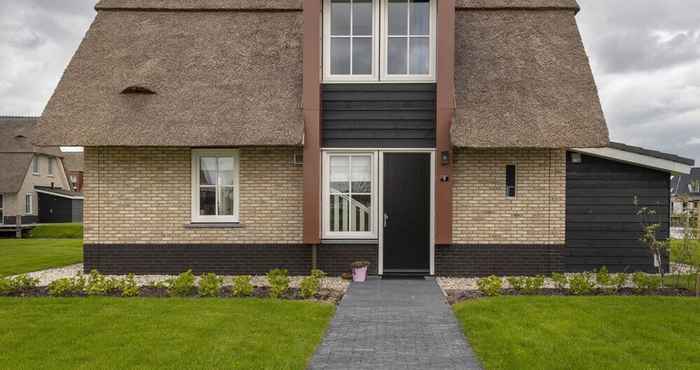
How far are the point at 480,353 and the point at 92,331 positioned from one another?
15.3ft

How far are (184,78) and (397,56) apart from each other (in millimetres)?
4480

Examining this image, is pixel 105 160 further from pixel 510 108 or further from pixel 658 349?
pixel 658 349

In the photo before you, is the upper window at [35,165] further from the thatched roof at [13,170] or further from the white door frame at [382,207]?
the white door frame at [382,207]

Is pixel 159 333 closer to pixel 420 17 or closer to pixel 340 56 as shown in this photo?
pixel 340 56

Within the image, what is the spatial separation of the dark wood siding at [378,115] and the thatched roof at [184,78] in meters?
0.75

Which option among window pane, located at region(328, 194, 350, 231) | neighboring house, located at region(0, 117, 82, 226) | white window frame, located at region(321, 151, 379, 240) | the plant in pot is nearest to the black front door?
white window frame, located at region(321, 151, 379, 240)

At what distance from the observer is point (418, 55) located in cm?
1070

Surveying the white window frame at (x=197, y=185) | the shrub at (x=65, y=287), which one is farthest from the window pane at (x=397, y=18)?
the shrub at (x=65, y=287)

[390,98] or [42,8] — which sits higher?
[42,8]

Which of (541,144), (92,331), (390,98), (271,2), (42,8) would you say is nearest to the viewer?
(92,331)

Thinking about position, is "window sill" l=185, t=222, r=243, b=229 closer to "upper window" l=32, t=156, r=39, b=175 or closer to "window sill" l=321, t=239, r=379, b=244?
"window sill" l=321, t=239, r=379, b=244

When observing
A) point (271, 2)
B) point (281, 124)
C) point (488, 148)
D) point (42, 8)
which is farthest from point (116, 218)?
point (42, 8)

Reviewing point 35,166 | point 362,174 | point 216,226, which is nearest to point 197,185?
point 216,226

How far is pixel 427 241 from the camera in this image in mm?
10641
